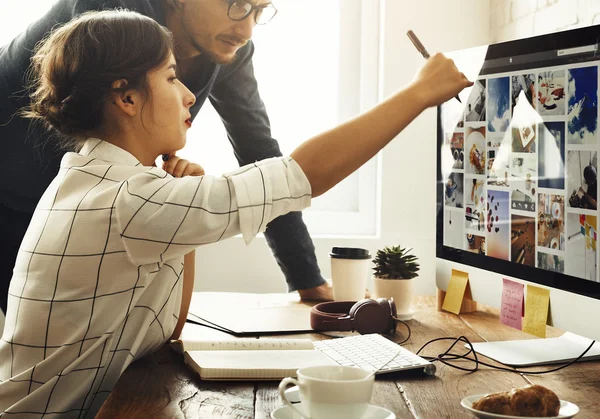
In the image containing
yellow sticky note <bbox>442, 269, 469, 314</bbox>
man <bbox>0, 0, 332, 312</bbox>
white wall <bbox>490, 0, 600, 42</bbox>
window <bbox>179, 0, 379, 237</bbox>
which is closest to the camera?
yellow sticky note <bbox>442, 269, 469, 314</bbox>

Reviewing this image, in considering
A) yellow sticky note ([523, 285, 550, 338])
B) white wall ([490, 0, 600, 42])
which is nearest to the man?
yellow sticky note ([523, 285, 550, 338])

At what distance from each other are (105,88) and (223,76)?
794mm

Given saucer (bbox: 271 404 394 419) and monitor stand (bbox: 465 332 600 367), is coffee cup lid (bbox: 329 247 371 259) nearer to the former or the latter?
monitor stand (bbox: 465 332 600 367)

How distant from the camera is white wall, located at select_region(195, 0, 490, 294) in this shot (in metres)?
2.28

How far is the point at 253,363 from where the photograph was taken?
3.22 ft

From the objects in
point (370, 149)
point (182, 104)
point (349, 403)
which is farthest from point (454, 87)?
point (349, 403)

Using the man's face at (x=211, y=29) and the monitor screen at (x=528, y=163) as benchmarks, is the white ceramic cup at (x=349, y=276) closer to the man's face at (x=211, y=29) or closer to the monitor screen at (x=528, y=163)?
the monitor screen at (x=528, y=163)

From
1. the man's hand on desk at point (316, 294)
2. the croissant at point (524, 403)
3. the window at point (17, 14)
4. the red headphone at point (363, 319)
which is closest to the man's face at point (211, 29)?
the man's hand on desk at point (316, 294)

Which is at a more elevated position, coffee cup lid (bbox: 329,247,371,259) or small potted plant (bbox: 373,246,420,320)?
coffee cup lid (bbox: 329,247,371,259)

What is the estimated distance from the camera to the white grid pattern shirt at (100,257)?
3.08 feet

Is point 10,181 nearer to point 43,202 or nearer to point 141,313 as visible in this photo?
point 43,202

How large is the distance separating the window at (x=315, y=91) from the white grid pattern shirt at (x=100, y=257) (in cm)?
142

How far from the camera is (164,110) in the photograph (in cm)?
115

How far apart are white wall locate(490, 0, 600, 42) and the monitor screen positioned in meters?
0.54
